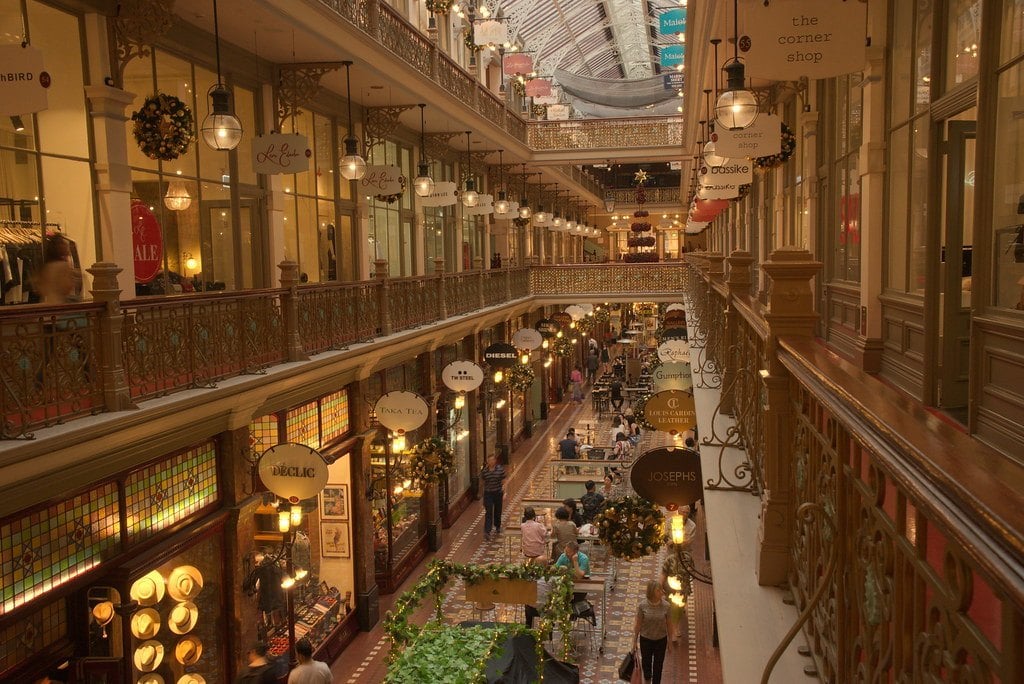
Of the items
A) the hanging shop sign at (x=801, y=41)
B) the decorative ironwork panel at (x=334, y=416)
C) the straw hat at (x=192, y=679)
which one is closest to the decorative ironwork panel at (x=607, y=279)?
the decorative ironwork panel at (x=334, y=416)

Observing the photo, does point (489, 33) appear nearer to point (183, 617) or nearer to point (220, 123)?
point (220, 123)

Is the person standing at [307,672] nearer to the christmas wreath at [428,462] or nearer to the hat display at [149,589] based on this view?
the hat display at [149,589]

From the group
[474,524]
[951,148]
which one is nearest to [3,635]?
[951,148]

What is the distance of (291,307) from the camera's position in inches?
397

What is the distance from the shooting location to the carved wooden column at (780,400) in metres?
3.96

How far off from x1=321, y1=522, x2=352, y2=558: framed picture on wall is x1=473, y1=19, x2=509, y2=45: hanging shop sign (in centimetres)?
1366

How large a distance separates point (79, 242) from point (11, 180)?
1.05 m

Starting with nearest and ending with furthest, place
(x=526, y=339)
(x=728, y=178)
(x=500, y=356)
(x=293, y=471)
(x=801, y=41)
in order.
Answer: (x=801, y=41)
(x=293, y=471)
(x=728, y=178)
(x=500, y=356)
(x=526, y=339)

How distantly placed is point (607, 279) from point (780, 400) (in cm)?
2483

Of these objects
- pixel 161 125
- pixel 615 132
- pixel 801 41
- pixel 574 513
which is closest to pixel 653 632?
pixel 574 513

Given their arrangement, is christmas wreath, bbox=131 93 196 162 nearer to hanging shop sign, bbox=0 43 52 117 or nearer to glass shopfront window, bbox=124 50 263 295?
glass shopfront window, bbox=124 50 263 295

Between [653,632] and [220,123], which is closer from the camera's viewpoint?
[220,123]

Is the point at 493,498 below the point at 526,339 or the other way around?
below

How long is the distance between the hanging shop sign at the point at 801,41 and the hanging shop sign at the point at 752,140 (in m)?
2.90
